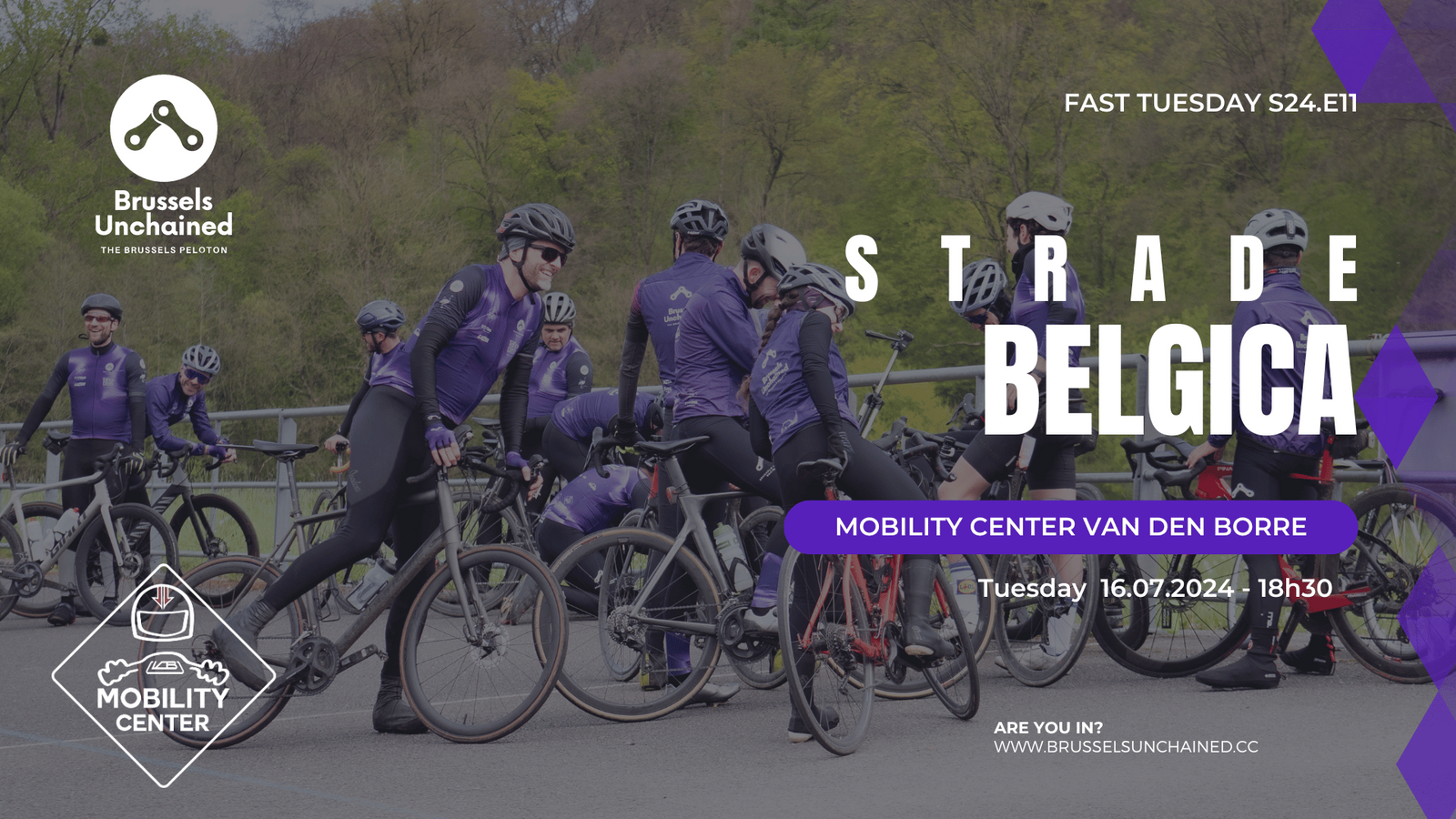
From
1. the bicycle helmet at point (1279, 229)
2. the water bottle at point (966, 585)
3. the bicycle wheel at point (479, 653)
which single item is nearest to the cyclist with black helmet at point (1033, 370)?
the water bottle at point (966, 585)

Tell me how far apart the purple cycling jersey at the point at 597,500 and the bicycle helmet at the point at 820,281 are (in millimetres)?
2591

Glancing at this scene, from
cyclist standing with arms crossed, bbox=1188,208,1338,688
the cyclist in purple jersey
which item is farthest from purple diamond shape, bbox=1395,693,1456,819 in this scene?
the cyclist in purple jersey

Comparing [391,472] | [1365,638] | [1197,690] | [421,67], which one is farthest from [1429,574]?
[421,67]

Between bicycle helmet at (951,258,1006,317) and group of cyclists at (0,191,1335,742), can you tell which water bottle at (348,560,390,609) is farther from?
bicycle helmet at (951,258,1006,317)

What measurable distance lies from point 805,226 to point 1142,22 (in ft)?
33.6

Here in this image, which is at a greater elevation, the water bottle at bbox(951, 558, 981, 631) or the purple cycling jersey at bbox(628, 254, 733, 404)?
the purple cycling jersey at bbox(628, 254, 733, 404)

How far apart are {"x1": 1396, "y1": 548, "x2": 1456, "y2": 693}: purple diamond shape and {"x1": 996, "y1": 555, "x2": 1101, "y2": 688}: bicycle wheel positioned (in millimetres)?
1384

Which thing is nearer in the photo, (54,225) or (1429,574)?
(1429,574)

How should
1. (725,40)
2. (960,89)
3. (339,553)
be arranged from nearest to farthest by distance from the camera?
(339,553) < (960,89) < (725,40)

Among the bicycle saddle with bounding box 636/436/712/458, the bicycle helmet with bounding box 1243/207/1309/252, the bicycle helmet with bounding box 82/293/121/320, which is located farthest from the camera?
the bicycle helmet with bounding box 82/293/121/320

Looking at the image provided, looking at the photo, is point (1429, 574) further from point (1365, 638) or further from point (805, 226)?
point (805, 226)

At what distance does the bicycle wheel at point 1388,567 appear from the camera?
6961 mm

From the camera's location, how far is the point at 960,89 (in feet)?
124

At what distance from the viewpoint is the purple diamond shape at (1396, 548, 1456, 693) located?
6926 mm
